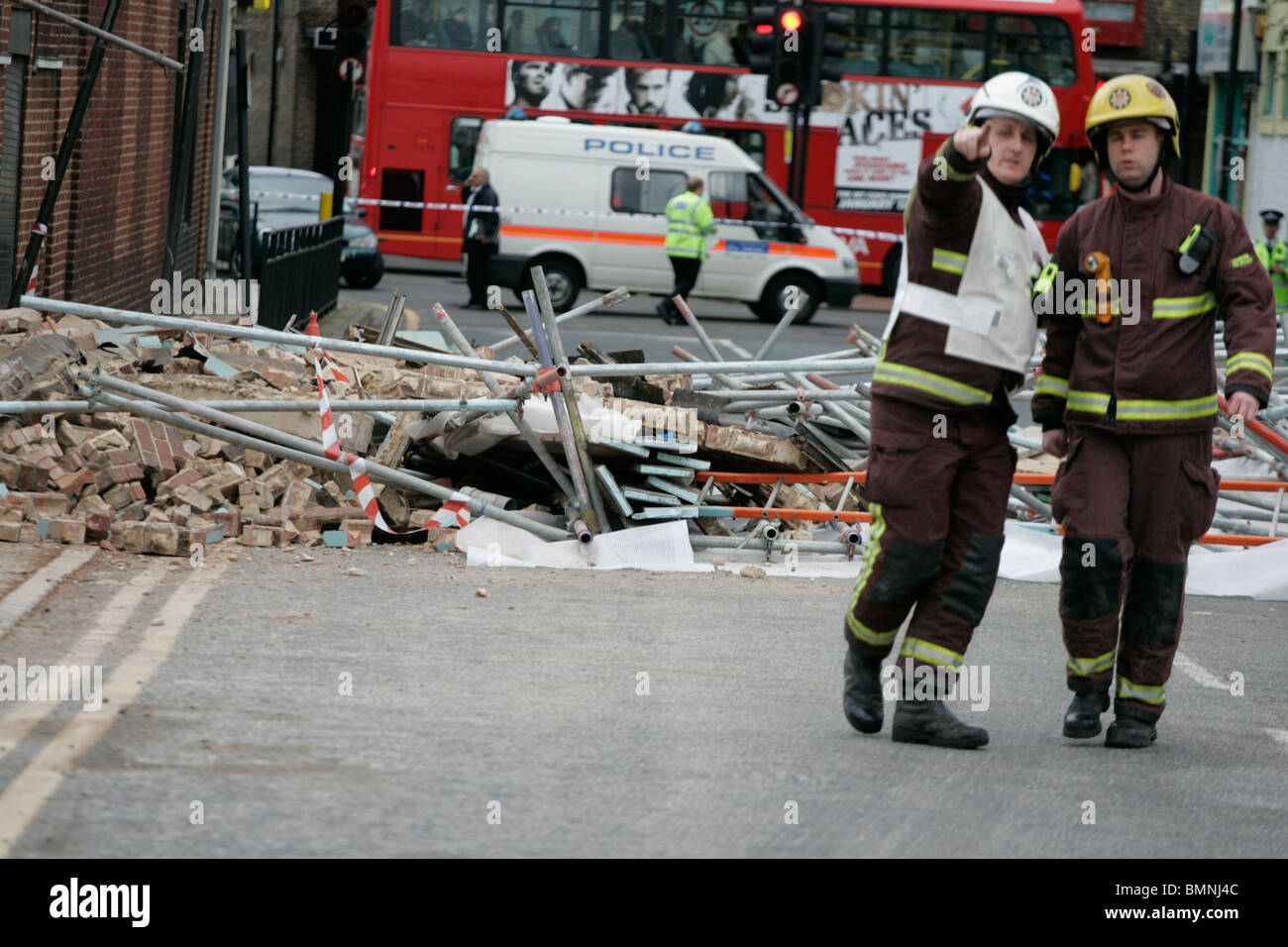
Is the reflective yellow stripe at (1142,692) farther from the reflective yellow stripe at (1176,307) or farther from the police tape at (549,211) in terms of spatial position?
the police tape at (549,211)

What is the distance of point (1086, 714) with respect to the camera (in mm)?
5508

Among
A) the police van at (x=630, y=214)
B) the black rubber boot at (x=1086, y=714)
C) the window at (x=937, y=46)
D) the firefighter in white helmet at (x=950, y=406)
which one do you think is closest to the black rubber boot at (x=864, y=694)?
the firefighter in white helmet at (x=950, y=406)

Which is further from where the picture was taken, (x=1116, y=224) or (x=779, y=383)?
(x=779, y=383)

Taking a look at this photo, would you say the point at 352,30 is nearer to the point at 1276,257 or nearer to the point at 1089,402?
the point at 1276,257

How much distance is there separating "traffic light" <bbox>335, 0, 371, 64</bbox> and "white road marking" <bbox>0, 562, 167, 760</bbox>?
15.3 m

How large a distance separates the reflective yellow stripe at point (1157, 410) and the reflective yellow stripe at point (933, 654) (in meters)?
0.83

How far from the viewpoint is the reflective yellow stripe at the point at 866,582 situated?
5.22 meters

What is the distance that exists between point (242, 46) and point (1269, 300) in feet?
43.3

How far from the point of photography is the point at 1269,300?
535 cm

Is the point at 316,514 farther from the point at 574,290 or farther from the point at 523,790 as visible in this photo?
the point at 574,290

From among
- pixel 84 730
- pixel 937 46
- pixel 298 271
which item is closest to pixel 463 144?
pixel 937 46

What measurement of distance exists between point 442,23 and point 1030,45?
9.13 meters

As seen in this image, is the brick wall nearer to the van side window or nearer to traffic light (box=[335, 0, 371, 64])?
traffic light (box=[335, 0, 371, 64])
